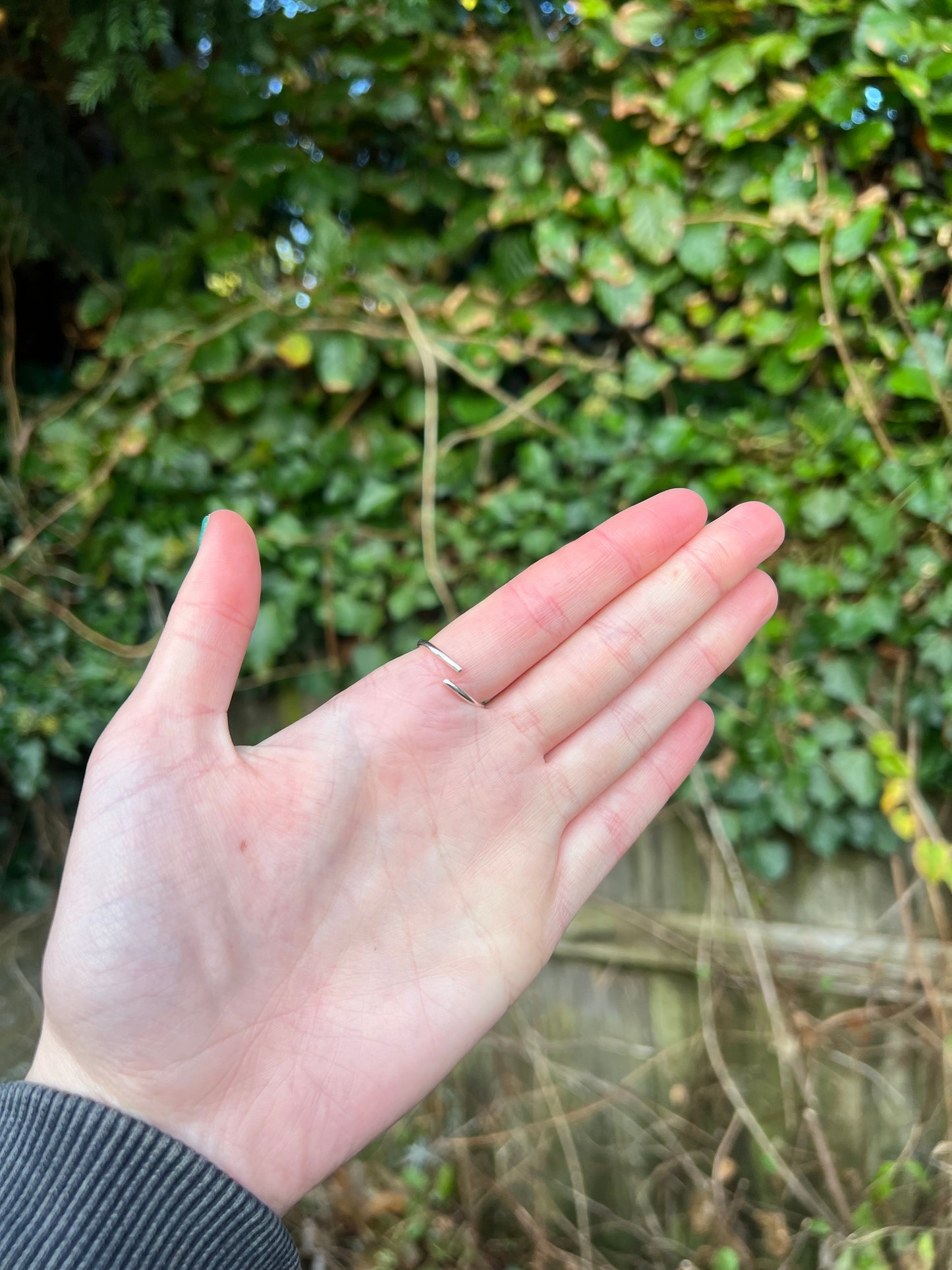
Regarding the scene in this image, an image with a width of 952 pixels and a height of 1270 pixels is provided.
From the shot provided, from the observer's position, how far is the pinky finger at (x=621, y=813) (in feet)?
3.38

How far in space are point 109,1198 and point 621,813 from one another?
76 cm

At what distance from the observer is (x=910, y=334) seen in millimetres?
1283

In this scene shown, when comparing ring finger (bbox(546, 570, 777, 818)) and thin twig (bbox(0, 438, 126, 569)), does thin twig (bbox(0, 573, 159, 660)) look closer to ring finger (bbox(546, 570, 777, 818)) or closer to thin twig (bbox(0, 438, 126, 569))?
thin twig (bbox(0, 438, 126, 569))

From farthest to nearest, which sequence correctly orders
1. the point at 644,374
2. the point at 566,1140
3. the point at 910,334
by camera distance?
the point at 566,1140
the point at 644,374
the point at 910,334

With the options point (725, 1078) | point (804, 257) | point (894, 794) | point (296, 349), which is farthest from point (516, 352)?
point (725, 1078)

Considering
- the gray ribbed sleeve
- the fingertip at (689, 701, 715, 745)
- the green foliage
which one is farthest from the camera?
the green foliage

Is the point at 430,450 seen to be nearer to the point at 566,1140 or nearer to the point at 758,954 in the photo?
the point at 758,954

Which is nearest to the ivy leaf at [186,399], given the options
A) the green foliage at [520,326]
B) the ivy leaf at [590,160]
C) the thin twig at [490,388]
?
the green foliage at [520,326]

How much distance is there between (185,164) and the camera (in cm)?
144

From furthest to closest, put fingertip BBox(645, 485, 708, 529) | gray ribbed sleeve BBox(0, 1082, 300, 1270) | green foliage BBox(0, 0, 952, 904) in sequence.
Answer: green foliage BBox(0, 0, 952, 904) < fingertip BBox(645, 485, 708, 529) < gray ribbed sleeve BBox(0, 1082, 300, 1270)

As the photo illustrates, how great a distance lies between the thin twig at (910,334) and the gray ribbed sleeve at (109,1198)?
1564 mm

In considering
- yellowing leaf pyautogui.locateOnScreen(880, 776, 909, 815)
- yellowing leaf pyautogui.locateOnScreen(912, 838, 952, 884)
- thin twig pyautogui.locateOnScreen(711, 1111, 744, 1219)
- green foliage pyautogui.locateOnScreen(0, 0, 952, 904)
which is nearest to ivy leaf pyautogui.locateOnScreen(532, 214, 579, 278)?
green foliage pyautogui.locateOnScreen(0, 0, 952, 904)

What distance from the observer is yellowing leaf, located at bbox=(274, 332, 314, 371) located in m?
1.43

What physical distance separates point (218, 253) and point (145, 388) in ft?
1.07
